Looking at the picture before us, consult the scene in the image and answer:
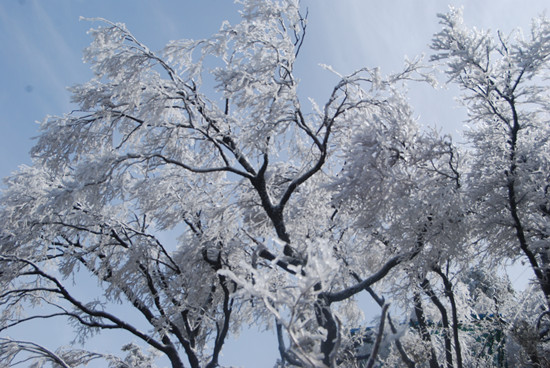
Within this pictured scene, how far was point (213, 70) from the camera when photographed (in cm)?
770

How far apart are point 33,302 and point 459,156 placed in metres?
10.7

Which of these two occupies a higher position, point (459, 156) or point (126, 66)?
point (126, 66)

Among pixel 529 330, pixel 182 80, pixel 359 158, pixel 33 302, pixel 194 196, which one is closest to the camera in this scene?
pixel 359 158

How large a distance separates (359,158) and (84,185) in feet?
14.6

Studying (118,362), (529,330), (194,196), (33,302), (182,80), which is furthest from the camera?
(33,302)

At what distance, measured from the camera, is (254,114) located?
7738mm

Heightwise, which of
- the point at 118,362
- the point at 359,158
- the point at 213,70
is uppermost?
the point at 213,70

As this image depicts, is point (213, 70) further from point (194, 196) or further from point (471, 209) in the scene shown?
point (471, 209)

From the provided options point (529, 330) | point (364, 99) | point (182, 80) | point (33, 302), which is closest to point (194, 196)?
point (182, 80)

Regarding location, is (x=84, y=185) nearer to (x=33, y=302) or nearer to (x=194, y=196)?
(x=194, y=196)

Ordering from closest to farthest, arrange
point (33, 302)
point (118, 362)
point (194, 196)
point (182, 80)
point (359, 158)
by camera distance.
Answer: point (359, 158) → point (182, 80) → point (194, 196) → point (118, 362) → point (33, 302)

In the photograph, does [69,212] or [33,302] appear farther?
[33,302]

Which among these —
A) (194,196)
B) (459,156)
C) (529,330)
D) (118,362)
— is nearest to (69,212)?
(194,196)

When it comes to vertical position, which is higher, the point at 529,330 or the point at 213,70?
the point at 213,70
